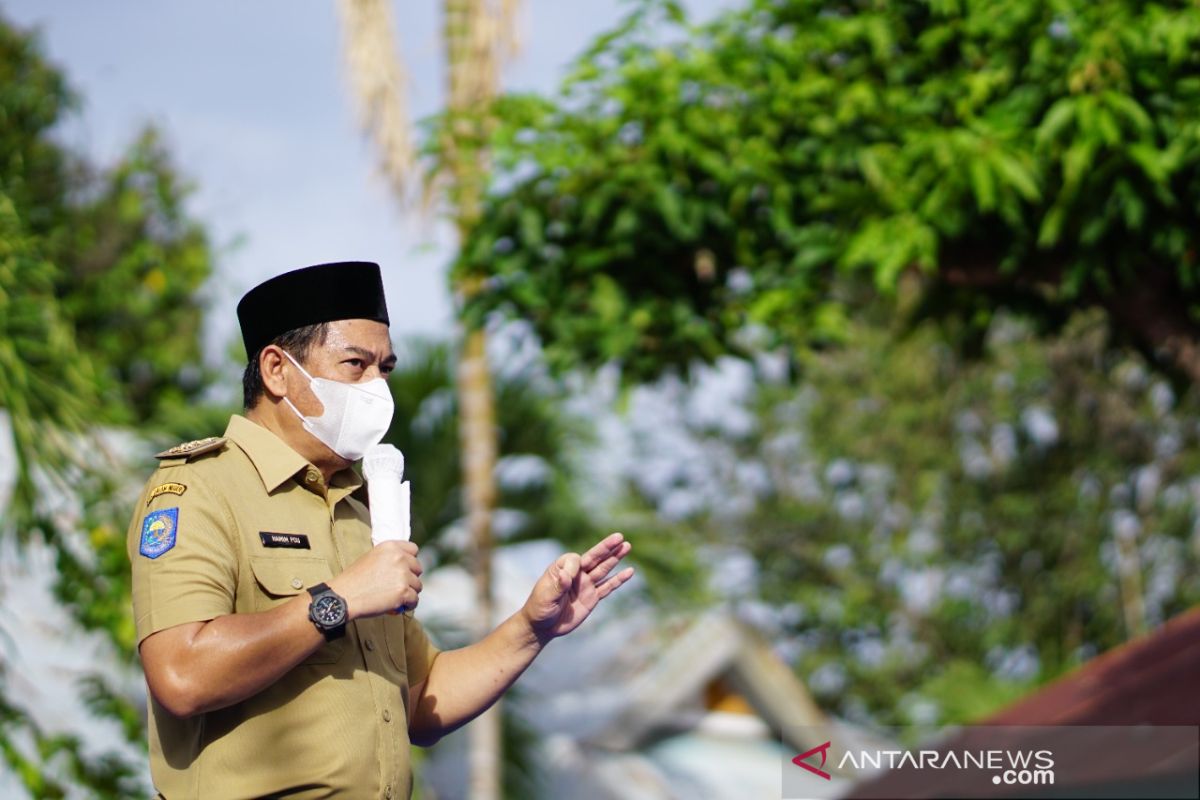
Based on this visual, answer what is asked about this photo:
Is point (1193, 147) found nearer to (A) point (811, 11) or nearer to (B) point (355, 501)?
(A) point (811, 11)

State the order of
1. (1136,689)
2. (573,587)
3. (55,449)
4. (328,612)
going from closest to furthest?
(328,612)
(573,587)
(55,449)
(1136,689)

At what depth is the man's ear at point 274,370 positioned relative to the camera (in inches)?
111

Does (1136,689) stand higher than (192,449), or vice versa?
(192,449)

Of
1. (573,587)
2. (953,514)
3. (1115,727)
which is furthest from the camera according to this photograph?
(953,514)

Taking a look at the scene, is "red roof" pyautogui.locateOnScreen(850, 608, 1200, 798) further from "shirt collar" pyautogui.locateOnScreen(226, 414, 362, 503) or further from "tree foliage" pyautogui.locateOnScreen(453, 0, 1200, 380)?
"shirt collar" pyautogui.locateOnScreen(226, 414, 362, 503)

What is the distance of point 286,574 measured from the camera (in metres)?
2.63

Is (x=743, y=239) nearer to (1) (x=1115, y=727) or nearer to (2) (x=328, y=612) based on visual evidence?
(1) (x=1115, y=727)

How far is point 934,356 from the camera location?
2438 cm

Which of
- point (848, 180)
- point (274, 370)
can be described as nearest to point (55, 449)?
point (274, 370)

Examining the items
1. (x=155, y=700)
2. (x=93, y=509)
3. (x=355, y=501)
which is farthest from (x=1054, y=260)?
(x=155, y=700)

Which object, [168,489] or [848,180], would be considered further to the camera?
[848,180]

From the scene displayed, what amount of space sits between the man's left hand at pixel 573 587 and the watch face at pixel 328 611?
0.49m

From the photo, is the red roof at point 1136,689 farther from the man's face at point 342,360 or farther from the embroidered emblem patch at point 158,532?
the embroidered emblem patch at point 158,532

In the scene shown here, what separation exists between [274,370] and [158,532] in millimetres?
415
